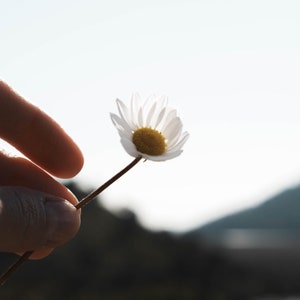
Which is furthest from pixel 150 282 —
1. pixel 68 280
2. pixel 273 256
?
pixel 273 256

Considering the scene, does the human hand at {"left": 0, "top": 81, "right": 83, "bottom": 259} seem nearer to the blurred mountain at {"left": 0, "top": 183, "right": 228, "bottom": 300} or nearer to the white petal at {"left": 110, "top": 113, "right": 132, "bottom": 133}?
the white petal at {"left": 110, "top": 113, "right": 132, "bottom": 133}

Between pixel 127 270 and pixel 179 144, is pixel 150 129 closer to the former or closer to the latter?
pixel 179 144

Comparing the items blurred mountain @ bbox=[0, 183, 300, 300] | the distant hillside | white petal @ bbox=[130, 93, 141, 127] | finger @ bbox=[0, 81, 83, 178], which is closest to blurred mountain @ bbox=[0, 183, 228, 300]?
blurred mountain @ bbox=[0, 183, 300, 300]

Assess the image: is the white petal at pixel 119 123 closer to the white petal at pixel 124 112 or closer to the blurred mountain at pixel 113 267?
the white petal at pixel 124 112

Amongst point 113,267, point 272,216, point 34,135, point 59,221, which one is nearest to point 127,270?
point 113,267

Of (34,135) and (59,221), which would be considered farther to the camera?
(34,135)

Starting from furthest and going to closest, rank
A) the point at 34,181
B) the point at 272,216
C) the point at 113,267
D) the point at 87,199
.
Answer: the point at 272,216 → the point at 113,267 → the point at 34,181 → the point at 87,199

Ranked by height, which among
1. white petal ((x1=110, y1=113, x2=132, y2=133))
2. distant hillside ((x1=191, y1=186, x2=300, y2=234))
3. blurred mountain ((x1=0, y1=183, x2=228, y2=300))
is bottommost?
white petal ((x1=110, y1=113, x2=132, y2=133))
